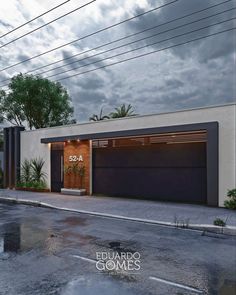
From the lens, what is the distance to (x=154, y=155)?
14.1 meters

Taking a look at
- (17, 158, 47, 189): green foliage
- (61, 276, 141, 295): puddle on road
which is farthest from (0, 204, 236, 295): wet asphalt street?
(17, 158, 47, 189): green foliage

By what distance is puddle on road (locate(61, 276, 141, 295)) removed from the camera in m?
4.13

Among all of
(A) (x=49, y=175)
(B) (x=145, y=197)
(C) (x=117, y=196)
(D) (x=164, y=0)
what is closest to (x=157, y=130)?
(B) (x=145, y=197)

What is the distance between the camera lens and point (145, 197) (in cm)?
1435

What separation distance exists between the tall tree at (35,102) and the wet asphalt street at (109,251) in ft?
86.5

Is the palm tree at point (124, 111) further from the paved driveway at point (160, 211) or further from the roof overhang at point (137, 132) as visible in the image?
the paved driveway at point (160, 211)

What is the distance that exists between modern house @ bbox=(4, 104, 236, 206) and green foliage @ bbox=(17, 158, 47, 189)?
464 millimetres

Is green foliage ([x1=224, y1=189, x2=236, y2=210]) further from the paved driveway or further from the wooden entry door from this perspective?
the wooden entry door

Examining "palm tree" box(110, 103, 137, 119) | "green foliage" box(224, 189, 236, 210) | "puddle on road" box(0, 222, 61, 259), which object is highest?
"palm tree" box(110, 103, 137, 119)

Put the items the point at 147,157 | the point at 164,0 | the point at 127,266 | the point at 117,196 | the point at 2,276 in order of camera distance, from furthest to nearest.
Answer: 1. the point at 117,196
2. the point at 147,157
3. the point at 164,0
4. the point at 127,266
5. the point at 2,276

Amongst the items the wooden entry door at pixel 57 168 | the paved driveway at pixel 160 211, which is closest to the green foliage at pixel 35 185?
the wooden entry door at pixel 57 168

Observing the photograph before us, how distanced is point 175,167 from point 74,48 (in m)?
9.74

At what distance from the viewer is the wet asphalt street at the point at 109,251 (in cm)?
430

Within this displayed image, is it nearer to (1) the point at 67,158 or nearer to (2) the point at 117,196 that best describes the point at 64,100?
(1) the point at 67,158
